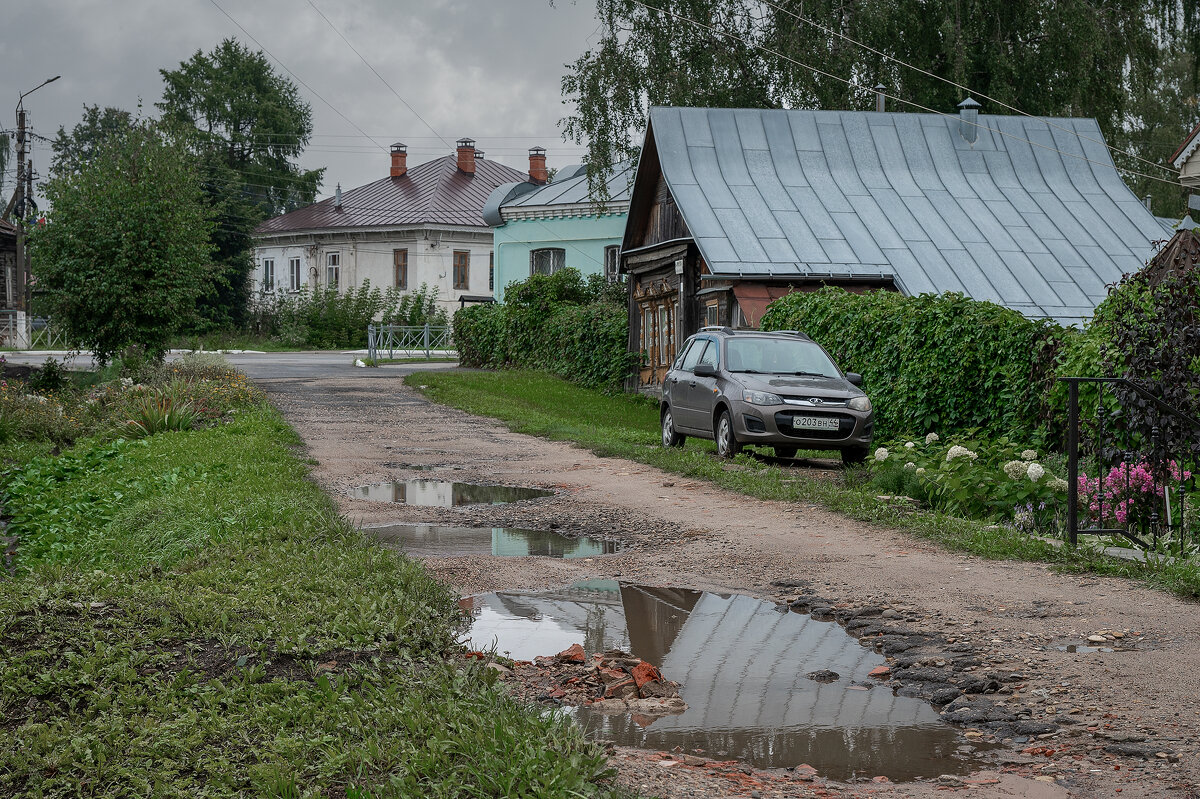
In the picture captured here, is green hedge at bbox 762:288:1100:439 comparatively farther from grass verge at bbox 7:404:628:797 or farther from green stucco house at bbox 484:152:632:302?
green stucco house at bbox 484:152:632:302

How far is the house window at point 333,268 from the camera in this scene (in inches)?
2063

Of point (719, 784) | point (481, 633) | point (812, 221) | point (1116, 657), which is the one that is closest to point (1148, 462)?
point (1116, 657)

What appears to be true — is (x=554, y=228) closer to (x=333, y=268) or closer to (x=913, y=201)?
(x=333, y=268)

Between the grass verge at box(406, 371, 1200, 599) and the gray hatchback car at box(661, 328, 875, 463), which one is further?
the gray hatchback car at box(661, 328, 875, 463)

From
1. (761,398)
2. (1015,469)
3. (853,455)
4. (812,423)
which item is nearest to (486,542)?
(1015,469)

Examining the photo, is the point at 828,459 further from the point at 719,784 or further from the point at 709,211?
the point at 719,784

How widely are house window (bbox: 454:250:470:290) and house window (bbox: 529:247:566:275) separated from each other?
8.74m

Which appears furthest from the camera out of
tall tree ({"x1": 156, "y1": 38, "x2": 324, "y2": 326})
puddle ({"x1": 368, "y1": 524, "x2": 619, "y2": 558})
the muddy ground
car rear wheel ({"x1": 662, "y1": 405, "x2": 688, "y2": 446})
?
tall tree ({"x1": 156, "y1": 38, "x2": 324, "y2": 326})

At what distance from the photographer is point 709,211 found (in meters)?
22.3

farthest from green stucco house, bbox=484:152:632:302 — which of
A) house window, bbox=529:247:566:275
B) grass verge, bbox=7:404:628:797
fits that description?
grass verge, bbox=7:404:628:797

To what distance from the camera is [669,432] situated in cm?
1666

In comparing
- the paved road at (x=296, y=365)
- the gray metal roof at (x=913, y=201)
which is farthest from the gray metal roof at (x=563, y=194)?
the gray metal roof at (x=913, y=201)

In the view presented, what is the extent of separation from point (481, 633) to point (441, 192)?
48855 millimetres

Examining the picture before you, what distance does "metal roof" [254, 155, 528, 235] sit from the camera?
51.1 metres
